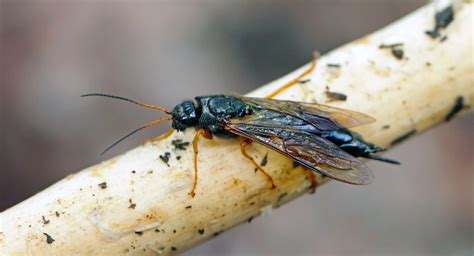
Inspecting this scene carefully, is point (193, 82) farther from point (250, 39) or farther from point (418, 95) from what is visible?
point (418, 95)

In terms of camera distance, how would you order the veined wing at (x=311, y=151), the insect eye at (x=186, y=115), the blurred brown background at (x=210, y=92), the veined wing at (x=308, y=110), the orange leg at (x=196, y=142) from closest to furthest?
1. the orange leg at (x=196, y=142)
2. the veined wing at (x=311, y=151)
3. the veined wing at (x=308, y=110)
4. the insect eye at (x=186, y=115)
5. the blurred brown background at (x=210, y=92)

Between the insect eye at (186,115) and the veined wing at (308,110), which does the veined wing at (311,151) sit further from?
the insect eye at (186,115)

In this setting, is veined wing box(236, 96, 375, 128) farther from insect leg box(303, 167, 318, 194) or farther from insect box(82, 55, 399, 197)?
insect leg box(303, 167, 318, 194)

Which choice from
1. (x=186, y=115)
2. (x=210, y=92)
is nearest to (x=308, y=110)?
(x=186, y=115)

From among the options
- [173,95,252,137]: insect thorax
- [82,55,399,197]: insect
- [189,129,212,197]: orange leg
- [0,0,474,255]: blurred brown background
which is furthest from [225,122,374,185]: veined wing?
[0,0,474,255]: blurred brown background

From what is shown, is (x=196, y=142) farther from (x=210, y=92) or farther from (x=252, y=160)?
(x=210, y=92)

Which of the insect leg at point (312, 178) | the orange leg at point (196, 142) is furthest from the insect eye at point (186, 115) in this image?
A: the insect leg at point (312, 178)
